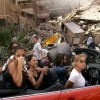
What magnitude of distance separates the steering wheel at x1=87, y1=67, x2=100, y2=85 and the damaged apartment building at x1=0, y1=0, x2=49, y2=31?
2659 centimetres

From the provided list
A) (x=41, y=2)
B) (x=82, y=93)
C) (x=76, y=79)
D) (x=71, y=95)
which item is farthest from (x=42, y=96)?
(x=41, y=2)

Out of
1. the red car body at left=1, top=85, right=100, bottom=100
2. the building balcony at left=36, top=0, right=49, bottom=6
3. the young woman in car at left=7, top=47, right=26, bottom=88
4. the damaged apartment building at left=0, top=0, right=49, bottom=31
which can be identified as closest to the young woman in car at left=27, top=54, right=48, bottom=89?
the young woman in car at left=7, top=47, right=26, bottom=88

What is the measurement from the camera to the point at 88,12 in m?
30.2

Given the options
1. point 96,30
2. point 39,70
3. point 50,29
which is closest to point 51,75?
point 39,70

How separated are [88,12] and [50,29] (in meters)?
3.47

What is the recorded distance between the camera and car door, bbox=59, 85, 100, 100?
439cm

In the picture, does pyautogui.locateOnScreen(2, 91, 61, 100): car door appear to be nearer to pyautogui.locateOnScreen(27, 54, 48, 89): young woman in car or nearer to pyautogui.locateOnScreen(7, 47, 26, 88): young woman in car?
pyautogui.locateOnScreen(7, 47, 26, 88): young woman in car

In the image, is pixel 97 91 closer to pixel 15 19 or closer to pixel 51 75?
pixel 51 75

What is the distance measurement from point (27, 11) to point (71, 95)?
28505 mm

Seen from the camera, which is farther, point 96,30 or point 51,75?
point 96,30

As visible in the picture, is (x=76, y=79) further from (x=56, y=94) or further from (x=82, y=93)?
(x=56, y=94)

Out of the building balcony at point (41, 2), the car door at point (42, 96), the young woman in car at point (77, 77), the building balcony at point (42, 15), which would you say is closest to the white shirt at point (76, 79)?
the young woman in car at point (77, 77)

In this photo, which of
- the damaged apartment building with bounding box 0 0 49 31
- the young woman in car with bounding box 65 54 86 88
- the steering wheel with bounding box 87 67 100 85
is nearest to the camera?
the young woman in car with bounding box 65 54 86 88

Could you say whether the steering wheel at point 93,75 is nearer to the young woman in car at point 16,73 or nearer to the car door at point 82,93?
the car door at point 82,93
